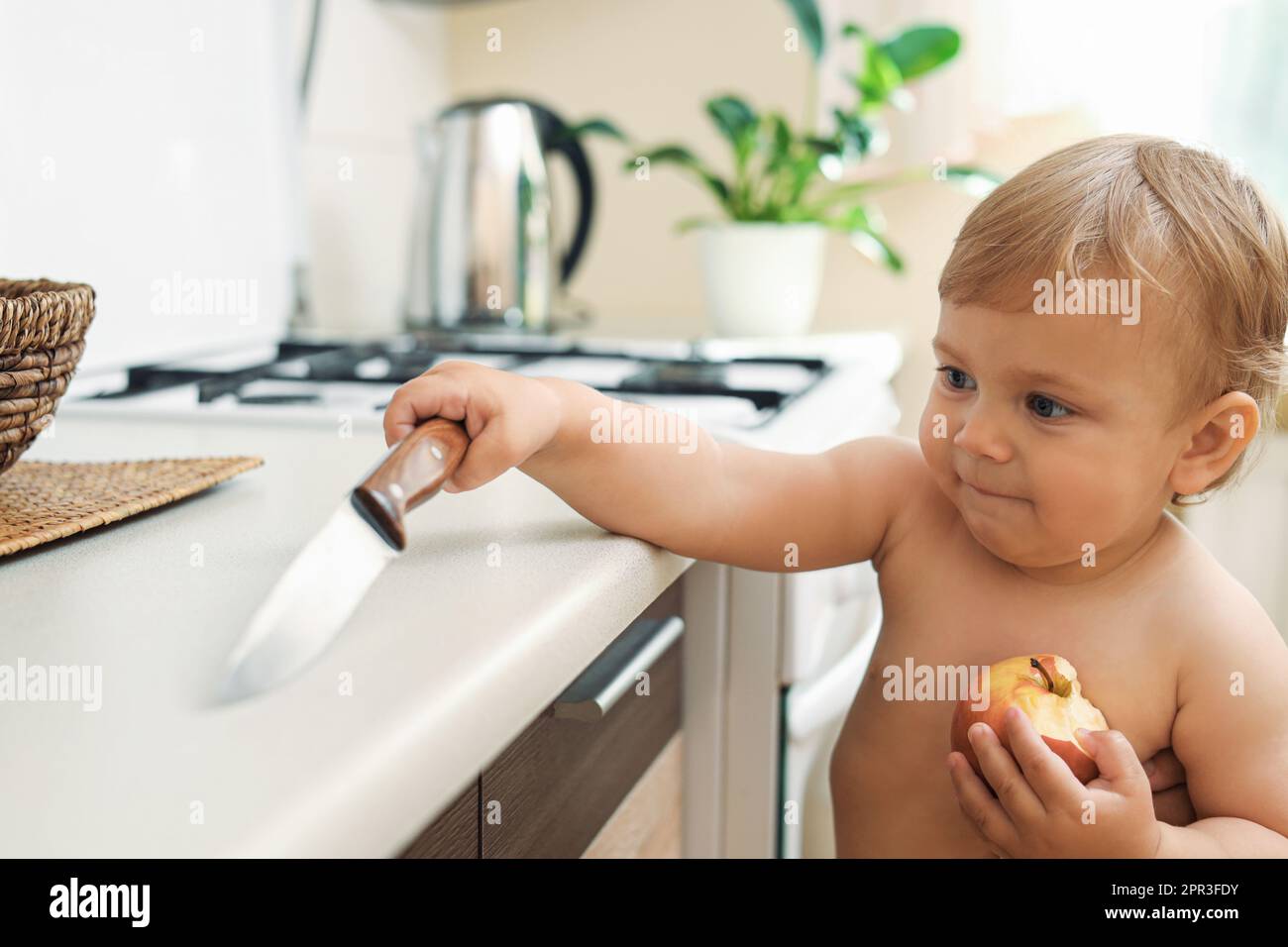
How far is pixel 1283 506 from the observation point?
180 cm

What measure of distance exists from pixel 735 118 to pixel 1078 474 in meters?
0.99

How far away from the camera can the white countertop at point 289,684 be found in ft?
1.10

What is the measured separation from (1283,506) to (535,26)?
135 centimetres

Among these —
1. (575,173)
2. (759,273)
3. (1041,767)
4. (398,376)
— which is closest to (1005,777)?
(1041,767)

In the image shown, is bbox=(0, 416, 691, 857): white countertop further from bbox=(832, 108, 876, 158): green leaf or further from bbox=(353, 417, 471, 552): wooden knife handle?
bbox=(832, 108, 876, 158): green leaf

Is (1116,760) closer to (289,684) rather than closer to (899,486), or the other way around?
(899,486)

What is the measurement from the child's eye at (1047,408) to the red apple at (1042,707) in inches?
5.4

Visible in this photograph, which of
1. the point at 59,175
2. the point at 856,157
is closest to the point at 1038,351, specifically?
the point at 59,175

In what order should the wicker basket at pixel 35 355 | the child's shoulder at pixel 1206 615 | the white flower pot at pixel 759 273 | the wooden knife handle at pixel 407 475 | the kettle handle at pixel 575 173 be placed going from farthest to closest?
the kettle handle at pixel 575 173, the white flower pot at pixel 759 273, the child's shoulder at pixel 1206 615, the wicker basket at pixel 35 355, the wooden knife handle at pixel 407 475

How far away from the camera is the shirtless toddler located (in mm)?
618

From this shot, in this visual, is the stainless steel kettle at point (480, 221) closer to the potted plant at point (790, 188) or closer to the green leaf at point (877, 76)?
the potted plant at point (790, 188)

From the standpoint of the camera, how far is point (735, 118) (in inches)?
59.7

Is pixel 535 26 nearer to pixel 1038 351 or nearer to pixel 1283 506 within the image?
pixel 1283 506

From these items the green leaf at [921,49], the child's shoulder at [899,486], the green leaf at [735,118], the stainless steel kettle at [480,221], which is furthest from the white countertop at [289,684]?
the green leaf at [921,49]
